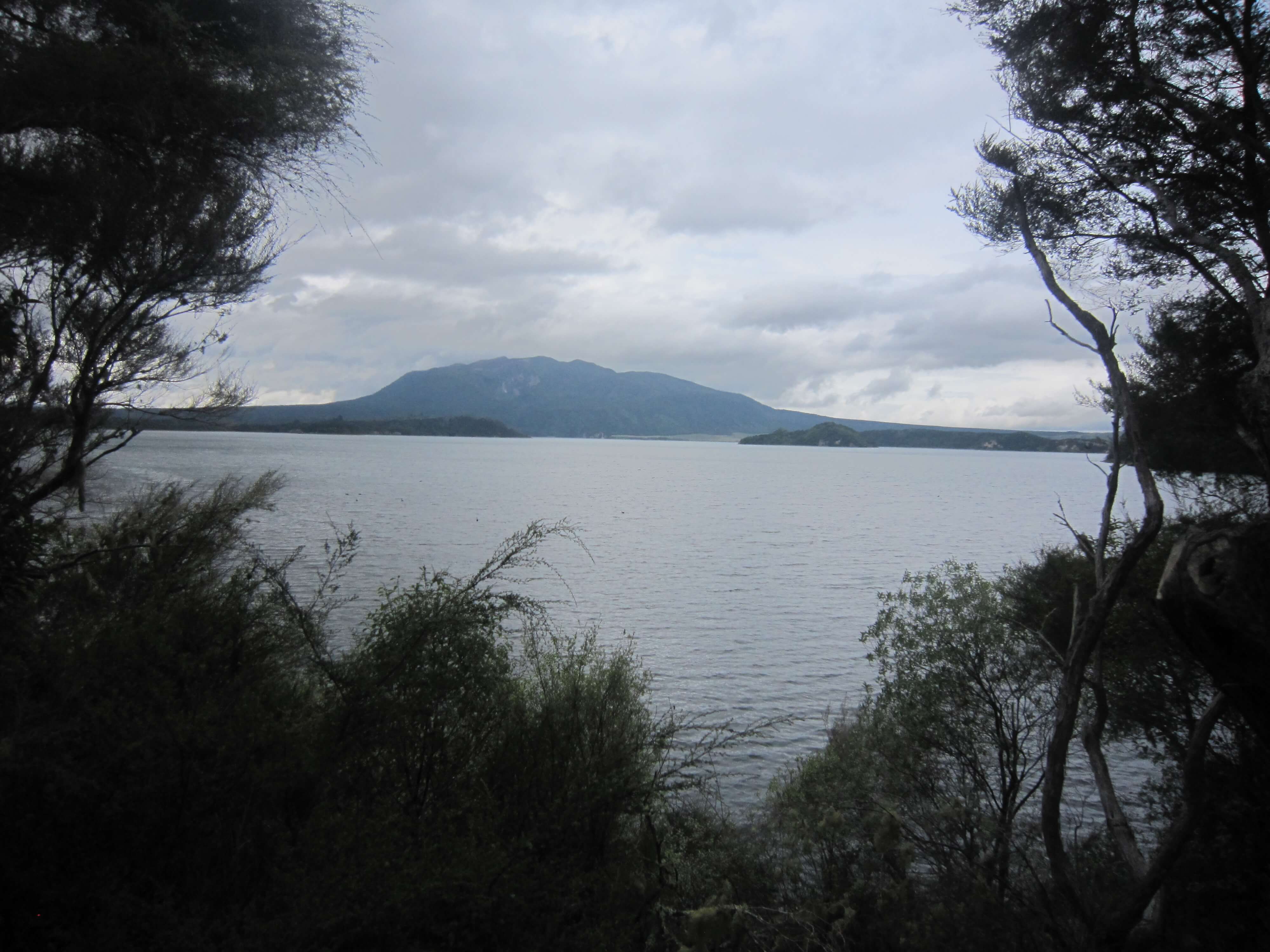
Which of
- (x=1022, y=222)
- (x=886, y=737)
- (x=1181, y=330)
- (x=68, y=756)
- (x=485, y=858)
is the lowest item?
(x=886, y=737)

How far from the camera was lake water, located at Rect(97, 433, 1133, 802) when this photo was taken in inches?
805

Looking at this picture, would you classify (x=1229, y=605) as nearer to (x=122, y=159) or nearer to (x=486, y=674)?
(x=486, y=674)

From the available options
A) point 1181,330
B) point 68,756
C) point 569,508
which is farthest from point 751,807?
point 569,508

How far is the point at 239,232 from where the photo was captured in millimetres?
8953

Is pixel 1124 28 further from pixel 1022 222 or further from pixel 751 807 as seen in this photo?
pixel 751 807

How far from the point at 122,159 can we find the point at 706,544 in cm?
4075

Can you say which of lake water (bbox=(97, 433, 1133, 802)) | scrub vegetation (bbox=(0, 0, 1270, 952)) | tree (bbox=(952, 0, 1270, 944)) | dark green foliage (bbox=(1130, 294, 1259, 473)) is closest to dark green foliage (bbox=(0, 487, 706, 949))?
scrub vegetation (bbox=(0, 0, 1270, 952))

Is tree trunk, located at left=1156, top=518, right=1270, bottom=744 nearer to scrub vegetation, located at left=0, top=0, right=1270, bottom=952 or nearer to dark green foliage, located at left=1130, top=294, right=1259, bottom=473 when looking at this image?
scrub vegetation, located at left=0, top=0, right=1270, bottom=952

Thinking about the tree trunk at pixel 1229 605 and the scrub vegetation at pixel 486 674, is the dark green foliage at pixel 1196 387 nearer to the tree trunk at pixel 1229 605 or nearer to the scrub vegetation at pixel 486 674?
the scrub vegetation at pixel 486 674

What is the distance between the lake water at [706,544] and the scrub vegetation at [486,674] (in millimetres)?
3413

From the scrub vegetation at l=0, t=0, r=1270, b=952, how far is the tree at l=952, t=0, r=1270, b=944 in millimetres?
42

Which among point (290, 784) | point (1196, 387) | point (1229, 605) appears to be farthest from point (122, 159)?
point (1196, 387)

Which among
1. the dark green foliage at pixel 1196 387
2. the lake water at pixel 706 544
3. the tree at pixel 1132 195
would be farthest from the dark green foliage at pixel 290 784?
the dark green foliage at pixel 1196 387

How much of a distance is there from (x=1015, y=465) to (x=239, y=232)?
217445 millimetres
